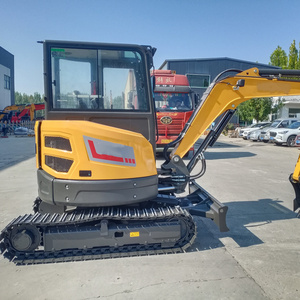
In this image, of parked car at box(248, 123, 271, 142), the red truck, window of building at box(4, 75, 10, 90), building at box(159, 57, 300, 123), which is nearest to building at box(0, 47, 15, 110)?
window of building at box(4, 75, 10, 90)

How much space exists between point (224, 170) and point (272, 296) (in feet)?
25.0

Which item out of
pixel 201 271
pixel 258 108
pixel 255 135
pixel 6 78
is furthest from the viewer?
pixel 6 78

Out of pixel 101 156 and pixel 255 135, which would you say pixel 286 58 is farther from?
pixel 101 156

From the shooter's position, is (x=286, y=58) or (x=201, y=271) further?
(x=286, y=58)

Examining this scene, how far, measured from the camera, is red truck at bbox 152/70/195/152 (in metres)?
11.9

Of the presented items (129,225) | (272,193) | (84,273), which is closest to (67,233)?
(84,273)

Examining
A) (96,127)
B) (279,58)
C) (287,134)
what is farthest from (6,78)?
(96,127)

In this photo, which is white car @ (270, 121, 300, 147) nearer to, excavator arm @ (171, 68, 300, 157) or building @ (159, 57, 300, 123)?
building @ (159, 57, 300, 123)

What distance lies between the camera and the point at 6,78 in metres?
43.1

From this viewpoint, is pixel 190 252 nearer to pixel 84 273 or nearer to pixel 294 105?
pixel 84 273

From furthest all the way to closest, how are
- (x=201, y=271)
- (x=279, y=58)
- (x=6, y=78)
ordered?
1. (x=6, y=78)
2. (x=279, y=58)
3. (x=201, y=271)

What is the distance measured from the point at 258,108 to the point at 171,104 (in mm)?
19668

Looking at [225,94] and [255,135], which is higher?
[225,94]

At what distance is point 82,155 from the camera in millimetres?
3631
